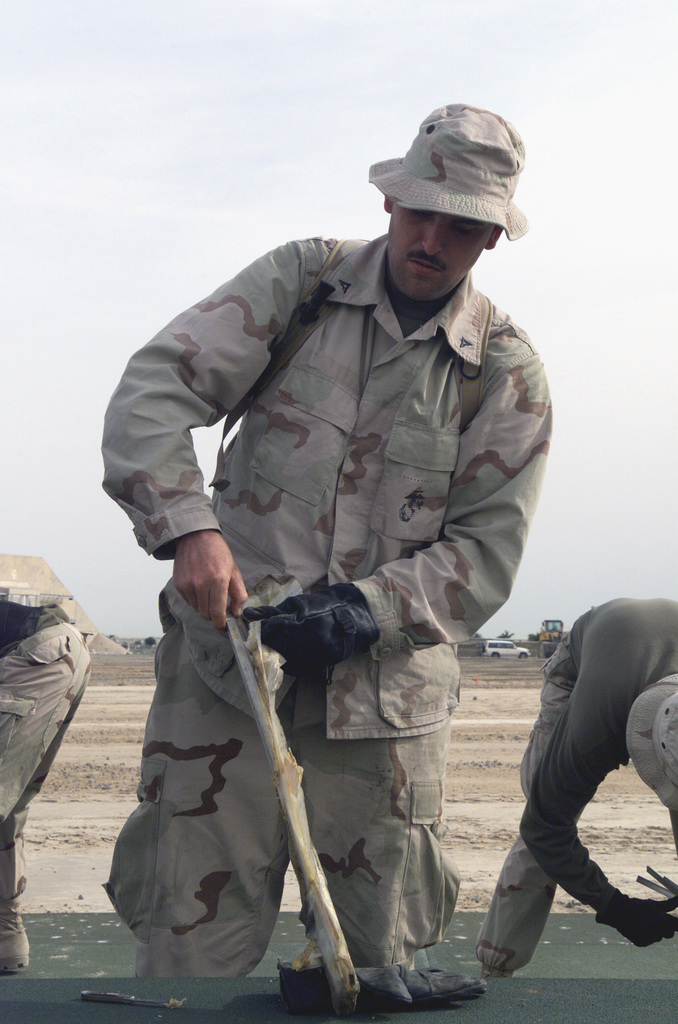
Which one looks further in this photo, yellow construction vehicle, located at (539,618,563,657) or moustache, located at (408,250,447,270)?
yellow construction vehicle, located at (539,618,563,657)

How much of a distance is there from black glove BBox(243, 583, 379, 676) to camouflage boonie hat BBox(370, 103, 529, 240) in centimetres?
77

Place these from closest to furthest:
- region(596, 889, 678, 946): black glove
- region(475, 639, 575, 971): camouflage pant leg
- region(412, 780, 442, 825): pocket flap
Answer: region(412, 780, 442, 825): pocket flap → region(596, 889, 678, 946): black glove → region(475, 639, 575, 971): camouflage pant leg

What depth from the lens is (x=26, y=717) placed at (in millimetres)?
3711

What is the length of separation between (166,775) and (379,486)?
0.71 m

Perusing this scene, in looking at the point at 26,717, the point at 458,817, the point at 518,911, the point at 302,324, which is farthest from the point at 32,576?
the point at 302,324

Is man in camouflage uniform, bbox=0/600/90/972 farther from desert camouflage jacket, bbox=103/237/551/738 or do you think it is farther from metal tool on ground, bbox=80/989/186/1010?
metal tool on ground, bbox=80/989/186/1010

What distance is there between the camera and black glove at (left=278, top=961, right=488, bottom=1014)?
1.60m

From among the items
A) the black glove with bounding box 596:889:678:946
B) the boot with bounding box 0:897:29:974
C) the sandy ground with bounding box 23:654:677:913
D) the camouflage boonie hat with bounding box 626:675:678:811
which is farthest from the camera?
the sandy ground with bounding box 23:654:677:913

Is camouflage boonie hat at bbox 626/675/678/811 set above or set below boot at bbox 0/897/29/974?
above

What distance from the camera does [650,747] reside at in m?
2.14

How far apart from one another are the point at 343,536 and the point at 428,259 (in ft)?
1.90

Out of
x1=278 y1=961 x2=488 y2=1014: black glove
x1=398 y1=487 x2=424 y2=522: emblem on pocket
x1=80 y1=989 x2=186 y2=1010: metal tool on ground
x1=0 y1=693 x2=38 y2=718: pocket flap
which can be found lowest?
x1=80 y1=989 x2=186 y2=1010: metal tool on ground

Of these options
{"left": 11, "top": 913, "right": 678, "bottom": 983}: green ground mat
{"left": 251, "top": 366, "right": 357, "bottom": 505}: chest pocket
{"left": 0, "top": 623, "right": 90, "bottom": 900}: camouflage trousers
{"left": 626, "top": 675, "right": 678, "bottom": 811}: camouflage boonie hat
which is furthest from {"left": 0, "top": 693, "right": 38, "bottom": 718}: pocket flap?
{"left": 626, "top": 675, "right": 678, "bottom": 811}: camouflage boonie hat

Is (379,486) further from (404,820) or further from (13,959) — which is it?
(13,959)
